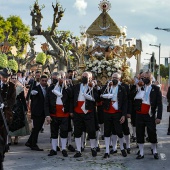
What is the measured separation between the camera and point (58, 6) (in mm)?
26344

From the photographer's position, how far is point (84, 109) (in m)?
9.54

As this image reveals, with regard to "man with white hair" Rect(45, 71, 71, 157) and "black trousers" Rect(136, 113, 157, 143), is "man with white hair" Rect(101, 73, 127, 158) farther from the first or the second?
"man with white hair" Rect(45, 71, 71, 157)

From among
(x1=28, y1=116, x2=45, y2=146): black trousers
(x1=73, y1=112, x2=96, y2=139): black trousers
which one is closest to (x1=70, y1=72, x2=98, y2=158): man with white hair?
(x1=73, y1=112, x2=96, y2=139): black trousers

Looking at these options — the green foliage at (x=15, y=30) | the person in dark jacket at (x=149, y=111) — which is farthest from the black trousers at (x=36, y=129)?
the green foliage at (x=15, y=30)

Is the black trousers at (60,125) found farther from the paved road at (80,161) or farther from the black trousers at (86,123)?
the paved road at (80,161)

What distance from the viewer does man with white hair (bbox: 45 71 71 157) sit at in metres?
9.66

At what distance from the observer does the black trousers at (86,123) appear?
9.56 m

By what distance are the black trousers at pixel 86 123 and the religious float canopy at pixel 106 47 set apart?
340 cm

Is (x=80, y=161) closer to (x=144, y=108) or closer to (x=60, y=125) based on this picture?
(x=60, y=125)

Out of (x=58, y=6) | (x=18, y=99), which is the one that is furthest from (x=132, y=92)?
(x=58, y=6)

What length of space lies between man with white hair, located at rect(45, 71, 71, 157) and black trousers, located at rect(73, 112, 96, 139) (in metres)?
0.26

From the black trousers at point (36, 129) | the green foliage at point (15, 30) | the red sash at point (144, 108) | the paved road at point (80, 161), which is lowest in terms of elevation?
the paved road at point (80, 161)

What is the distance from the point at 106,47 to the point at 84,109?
594 centimetres

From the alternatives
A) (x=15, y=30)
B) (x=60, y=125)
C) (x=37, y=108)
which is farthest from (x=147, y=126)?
(x=15, y=30)
